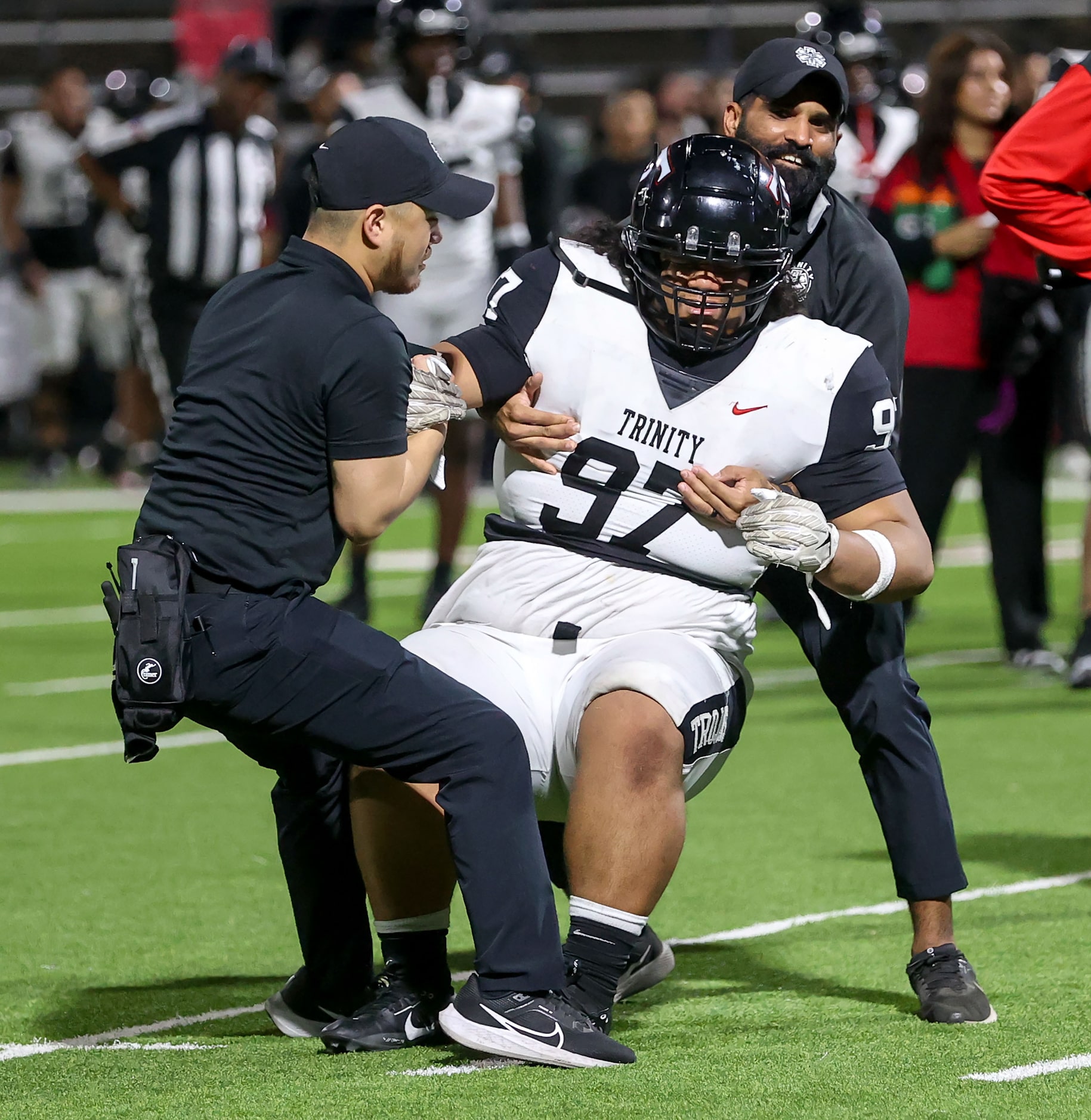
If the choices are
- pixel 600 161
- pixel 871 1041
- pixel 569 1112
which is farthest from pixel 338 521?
pixel 600 161

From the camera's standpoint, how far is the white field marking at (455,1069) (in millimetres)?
3594

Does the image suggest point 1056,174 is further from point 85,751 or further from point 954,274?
point 85,751

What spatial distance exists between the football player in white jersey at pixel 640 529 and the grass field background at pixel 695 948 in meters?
0.29

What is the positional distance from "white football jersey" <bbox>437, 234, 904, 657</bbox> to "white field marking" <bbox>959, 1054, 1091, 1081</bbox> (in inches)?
38.8

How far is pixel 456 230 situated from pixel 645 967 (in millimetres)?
5814

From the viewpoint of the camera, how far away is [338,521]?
3.67 meters

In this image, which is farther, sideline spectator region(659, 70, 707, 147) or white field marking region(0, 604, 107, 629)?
sideline spectator region(659, 70, 707, 147)

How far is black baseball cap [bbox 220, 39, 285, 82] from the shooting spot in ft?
36.5

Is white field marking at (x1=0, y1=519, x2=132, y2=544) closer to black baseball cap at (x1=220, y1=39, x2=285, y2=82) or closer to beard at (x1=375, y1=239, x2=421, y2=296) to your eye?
black baseball cap at (x1=220, y1=39, x2=285, y2=82)

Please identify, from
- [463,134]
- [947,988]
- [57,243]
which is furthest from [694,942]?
[57,243]

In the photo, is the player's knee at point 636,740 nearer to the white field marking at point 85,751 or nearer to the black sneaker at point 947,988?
the black sneaker at point 947,988

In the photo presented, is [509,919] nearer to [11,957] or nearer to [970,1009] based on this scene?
[970,1009]

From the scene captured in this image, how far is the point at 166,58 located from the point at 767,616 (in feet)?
43.1

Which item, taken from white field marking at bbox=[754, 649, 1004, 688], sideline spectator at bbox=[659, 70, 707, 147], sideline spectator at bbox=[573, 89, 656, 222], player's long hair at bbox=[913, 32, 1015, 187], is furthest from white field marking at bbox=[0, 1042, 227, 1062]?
sideline spectator at bbox=[659, 70, 707, 147]
